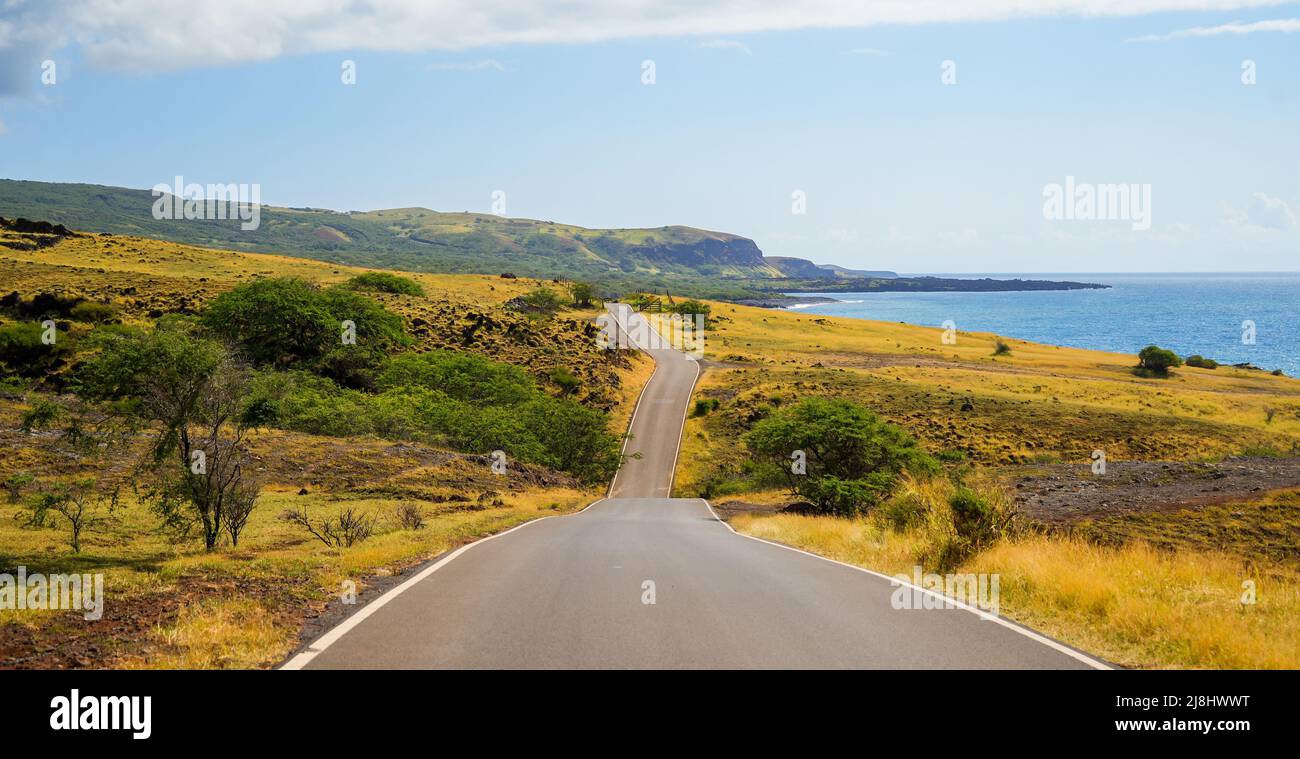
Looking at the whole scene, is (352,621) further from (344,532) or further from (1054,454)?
(1054,454)

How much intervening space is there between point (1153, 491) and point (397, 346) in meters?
58.0

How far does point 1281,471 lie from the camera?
3247 cm

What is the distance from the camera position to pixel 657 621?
28.4 ft

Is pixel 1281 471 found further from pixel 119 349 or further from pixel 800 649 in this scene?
pixel 119 349

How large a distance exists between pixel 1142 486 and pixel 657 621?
30091 mm

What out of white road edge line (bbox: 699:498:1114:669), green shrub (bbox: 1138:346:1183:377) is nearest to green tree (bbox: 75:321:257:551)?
white road edge line (bbox: 699:498:1114:669)

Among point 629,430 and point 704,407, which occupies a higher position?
point 704,407

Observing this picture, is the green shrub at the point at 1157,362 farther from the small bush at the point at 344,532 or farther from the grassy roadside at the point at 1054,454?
the small bush at the point at 344,532

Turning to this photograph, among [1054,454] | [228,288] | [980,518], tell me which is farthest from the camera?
[228,288]

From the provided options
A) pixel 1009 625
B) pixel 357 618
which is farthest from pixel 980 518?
pixel 357 618

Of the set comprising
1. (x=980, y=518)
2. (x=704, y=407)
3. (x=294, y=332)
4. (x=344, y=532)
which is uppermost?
(x=294, y=332)

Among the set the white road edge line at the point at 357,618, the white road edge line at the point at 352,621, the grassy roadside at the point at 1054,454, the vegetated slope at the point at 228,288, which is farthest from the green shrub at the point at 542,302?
the white road edge line at the point at 352,621

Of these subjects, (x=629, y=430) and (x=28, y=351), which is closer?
(x=28, y=351)

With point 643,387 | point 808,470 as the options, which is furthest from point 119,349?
point 643,387
